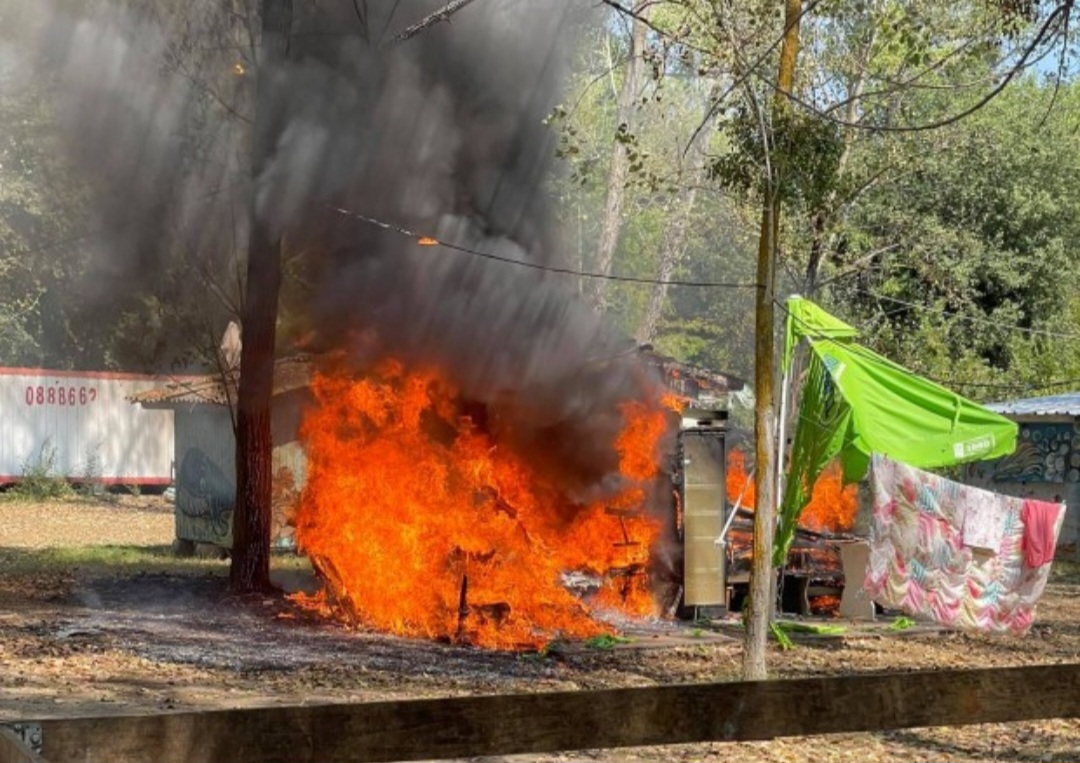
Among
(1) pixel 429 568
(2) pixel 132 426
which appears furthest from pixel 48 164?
(2) pixel 132 426

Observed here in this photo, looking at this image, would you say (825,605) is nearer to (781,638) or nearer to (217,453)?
(781,638)

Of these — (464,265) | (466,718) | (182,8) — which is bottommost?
(466,718)

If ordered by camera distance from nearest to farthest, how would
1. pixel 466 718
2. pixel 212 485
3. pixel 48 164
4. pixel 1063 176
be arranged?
pixel 466 718
pixel 48 164
pixel 212 485
pixel 1063 176

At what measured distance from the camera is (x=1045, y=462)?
2681cm

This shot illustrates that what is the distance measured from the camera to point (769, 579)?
12391 millimetres

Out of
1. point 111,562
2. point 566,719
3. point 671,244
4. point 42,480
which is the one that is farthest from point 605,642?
point 42,480

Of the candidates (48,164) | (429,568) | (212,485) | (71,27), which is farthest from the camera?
(212,485)

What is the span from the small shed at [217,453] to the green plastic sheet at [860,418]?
9.26m

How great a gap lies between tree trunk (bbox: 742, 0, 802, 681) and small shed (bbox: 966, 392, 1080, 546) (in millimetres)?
14935

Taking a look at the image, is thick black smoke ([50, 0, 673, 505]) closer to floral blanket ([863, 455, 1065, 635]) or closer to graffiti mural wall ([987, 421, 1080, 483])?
floral blanket ([863, 455, 1065, 635])

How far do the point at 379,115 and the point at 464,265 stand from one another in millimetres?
1867

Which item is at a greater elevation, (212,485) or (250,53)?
(250,53)

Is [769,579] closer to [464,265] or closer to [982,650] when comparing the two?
[982,650]

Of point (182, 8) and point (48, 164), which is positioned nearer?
point (182, 8)
